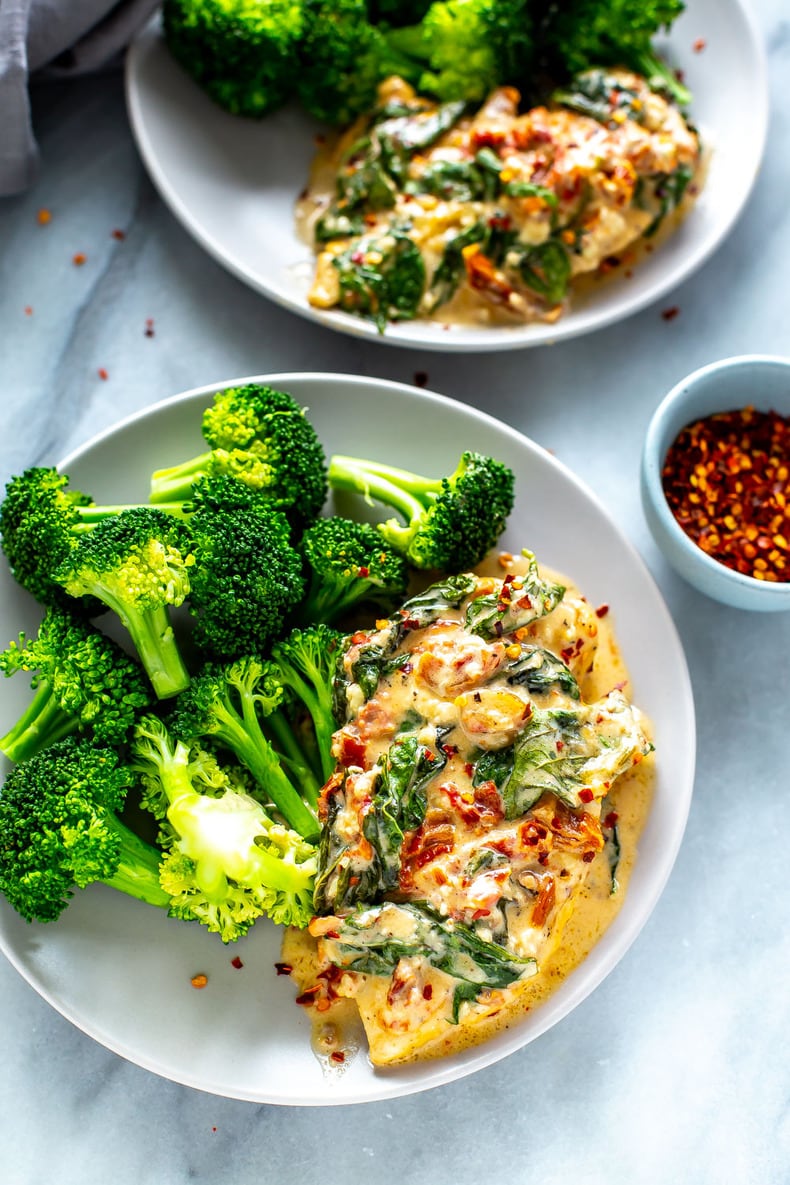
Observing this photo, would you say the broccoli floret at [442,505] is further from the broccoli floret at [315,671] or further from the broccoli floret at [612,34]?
the broccoli floret at [612,34]

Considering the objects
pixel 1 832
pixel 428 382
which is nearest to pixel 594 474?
pixel 428 382

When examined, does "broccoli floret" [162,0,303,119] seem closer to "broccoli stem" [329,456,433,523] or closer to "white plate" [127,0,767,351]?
"white plate" [127,0,767,351]

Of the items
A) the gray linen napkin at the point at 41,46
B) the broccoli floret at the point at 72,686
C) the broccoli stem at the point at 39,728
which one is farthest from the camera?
the gray linen napkin at the point at 41,46

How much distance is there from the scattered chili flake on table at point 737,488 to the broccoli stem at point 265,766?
5.58ft

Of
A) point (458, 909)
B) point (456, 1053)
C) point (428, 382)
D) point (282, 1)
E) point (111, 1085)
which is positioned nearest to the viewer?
point (458, 909)

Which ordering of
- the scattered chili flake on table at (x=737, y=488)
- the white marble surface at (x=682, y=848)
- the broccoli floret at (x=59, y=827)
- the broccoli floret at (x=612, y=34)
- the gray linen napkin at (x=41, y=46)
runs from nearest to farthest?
the broccoli floret at (x=59, y=827) → the white marble surface at (x=682, y=848) → the scattered chili flake on table at (x=737, y=488) → the gray linen napkin at (x=41, y=46) → the broccoli floret at (x=612, y=34)

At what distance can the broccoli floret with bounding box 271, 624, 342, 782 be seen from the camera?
3.73 metres

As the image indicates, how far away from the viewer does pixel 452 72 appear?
446cm

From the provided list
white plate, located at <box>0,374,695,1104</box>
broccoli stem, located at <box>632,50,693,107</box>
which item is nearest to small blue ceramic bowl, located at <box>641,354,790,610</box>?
white plate, located at <box>0,374,695,1104</box>

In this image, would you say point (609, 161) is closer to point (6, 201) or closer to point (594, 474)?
point (594, 474)

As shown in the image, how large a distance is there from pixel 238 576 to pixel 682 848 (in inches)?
77.9

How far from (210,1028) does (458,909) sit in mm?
968


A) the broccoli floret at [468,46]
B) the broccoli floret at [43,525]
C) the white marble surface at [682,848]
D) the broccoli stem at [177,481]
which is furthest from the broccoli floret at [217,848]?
the broccoli floret at [468,46]

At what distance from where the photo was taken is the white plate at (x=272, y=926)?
3629 millimetres
